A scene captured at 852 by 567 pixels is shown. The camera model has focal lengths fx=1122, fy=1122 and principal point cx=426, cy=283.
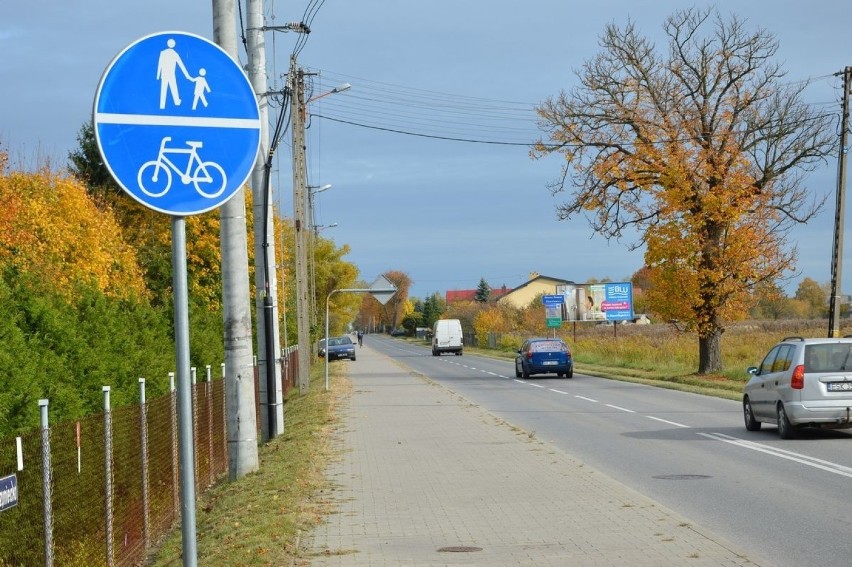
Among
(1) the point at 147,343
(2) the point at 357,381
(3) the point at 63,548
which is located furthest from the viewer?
(2) the point at 357,381

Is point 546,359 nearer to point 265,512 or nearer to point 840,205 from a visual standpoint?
point 840,205

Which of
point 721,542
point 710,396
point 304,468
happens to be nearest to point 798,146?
point 710,396

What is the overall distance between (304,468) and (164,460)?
1652 millimetres

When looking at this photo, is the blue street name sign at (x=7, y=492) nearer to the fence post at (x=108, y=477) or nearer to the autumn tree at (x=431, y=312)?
the fence post at (x=108, y=477)

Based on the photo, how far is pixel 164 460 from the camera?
13125mm

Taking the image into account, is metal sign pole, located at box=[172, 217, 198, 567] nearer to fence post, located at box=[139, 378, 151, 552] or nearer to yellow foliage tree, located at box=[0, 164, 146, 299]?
fence post, located at box=[139, 378, 151, 552]

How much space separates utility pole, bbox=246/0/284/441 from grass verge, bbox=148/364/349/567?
5.57ft

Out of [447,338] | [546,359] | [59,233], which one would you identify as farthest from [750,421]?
[447,338]

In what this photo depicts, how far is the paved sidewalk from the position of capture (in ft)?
26.8

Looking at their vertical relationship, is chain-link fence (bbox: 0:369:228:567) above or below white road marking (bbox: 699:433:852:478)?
above

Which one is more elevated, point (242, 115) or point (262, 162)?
point (262, 162)

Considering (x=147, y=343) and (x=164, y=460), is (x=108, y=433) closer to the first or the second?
(x=164, y=460)

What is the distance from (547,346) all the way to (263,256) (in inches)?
990

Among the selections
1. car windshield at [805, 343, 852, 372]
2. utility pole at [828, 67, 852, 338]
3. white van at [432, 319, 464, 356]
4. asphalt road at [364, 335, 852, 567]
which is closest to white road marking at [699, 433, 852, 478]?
asphalt road at [364, 335, 852, 567]
